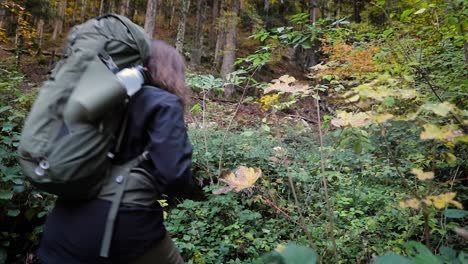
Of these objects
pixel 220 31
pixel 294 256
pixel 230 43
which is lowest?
pixel 230 43

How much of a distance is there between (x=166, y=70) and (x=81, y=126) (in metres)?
0.62

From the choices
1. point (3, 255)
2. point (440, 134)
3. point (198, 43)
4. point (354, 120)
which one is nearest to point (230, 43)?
point (198, 43)

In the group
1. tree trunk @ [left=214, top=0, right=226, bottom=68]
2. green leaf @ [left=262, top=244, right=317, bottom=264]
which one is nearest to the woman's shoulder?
green leaf @ [left=262, top=244, right=317, bottom=264]

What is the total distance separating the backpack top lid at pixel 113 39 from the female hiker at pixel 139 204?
18 centimetres

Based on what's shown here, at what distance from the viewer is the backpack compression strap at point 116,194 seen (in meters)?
1.60

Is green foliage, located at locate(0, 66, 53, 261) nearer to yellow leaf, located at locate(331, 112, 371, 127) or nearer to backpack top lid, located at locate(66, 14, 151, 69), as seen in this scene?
backpack top lid, located at locate(66, 14, 151, 69)

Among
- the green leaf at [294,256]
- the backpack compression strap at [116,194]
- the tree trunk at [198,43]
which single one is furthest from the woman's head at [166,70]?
the tree trunk at [198,43]

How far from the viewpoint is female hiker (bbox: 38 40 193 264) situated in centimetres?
163

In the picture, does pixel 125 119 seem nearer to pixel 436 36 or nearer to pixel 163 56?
pixel 163 56

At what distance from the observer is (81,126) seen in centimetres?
152

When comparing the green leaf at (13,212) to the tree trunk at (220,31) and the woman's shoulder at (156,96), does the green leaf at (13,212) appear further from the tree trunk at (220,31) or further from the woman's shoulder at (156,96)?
the tree trunk at (220,31)

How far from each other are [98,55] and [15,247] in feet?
8.84

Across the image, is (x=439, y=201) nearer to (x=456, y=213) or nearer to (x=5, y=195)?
(x=456, y=213)

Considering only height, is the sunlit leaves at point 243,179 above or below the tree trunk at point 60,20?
above
